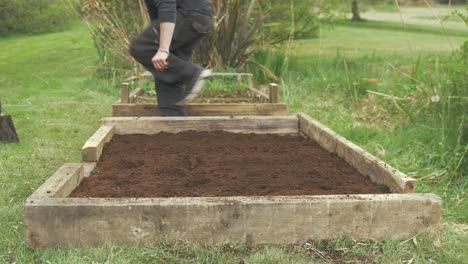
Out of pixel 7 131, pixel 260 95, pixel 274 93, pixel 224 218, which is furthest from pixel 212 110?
pixel 224 218

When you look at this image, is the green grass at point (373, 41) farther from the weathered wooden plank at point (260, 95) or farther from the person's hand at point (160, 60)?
the person's hand at point (160, 60)

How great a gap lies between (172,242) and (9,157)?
7.56 ft

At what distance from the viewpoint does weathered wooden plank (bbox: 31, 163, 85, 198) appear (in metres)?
2.51

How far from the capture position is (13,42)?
8.66 m

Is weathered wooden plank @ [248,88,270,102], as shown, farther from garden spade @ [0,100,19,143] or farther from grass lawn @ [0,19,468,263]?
garden spade @ [0,100,19,143]

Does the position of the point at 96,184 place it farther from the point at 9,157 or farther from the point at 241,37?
the point at 241,37

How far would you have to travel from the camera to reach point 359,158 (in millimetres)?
3266

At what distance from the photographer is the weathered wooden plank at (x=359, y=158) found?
2748 mm

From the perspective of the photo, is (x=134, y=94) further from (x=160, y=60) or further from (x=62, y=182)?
(x=62, y=182)

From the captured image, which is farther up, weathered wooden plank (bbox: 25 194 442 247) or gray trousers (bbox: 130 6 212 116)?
gray trousers (bbox: 130 6 212 116)

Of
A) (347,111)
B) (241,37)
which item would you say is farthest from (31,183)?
(241,37)

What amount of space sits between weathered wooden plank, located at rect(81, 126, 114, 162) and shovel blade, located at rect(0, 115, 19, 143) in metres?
1.18

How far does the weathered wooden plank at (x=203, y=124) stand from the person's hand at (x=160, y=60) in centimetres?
38

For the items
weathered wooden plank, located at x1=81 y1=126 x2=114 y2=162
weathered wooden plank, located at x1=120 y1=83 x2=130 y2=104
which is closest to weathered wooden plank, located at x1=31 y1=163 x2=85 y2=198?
weathered wooden plank, located at x1=81 y1=126 x2=114 y2=162
